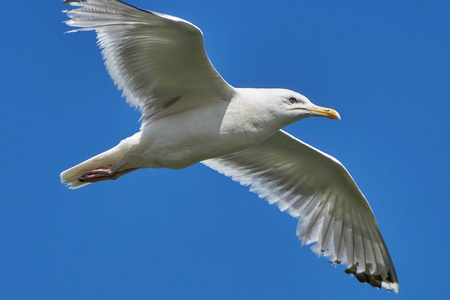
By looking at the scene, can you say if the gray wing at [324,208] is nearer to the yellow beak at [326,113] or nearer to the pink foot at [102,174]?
the yellow beak at [326,113]

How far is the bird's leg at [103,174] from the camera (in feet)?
30.4

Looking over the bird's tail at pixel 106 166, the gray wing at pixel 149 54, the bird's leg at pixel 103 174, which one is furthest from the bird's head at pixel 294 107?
the bird's leg at pixel 103 174

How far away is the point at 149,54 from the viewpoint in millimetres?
9148

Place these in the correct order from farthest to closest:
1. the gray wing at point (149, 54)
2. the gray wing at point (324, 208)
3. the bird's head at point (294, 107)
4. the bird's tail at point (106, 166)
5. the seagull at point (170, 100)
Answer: the gray wing at point (324, 208) < the bird's tail at point (106, 166) < the bird's head at point (294, 107) < the seagull at point (170, 100) < the gray wing at point (149, 54)

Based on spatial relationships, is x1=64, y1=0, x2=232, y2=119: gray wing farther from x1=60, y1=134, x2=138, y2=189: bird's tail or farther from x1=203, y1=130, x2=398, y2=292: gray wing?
x1=203, y1=130, x2=398, y2=292: gray wing

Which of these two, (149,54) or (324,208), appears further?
(324,208)

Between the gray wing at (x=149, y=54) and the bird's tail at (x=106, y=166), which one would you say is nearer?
the gray wing at (x=149, y=54)

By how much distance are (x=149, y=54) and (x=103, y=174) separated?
1445 millimetres

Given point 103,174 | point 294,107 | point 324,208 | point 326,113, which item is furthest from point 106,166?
point 324,208

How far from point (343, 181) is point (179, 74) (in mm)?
2872

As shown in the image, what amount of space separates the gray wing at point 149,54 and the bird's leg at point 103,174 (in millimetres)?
744

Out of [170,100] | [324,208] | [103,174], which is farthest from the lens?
[324,208]

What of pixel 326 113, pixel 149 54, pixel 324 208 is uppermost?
pixel 149 54

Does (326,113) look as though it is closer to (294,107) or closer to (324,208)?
(294,107)
